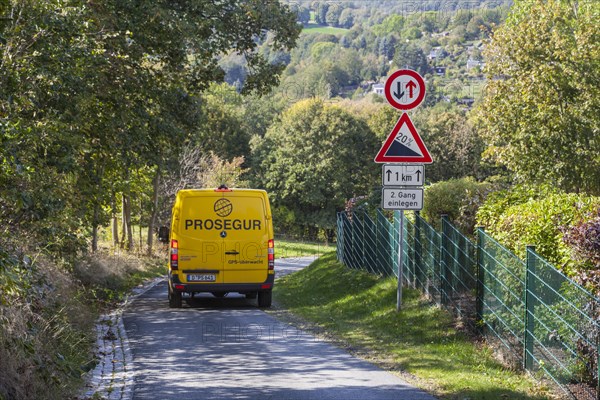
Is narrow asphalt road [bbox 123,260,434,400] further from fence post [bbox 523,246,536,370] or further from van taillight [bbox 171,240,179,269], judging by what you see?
fence post [bbox 523,246,536,370]

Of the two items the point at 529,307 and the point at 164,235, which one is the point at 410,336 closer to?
the point at 529,307

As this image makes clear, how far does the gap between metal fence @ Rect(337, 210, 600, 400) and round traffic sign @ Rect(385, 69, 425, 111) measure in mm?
1927

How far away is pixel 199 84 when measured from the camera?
2062cm

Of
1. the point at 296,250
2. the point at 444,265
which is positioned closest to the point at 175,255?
the point at 444,265

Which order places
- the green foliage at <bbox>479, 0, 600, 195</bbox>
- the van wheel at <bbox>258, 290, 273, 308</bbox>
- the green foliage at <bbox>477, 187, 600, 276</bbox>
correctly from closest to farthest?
1. the green foliage at <bbox>477, 187, 600, 276</bbox>
2. the van wheel at <bbox>258, 290, 273, 308</bbox>
3. the green foliage at <bbox>479, 0, 600, 195</bbox>

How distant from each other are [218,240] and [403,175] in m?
5.03

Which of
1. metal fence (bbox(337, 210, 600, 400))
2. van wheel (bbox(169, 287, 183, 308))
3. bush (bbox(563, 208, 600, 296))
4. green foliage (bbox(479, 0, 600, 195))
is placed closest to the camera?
metal fence (bbox(337, 210, 600, 400))

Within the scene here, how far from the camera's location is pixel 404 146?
42.8 ft

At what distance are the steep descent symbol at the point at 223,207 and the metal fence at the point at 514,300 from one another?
349cm

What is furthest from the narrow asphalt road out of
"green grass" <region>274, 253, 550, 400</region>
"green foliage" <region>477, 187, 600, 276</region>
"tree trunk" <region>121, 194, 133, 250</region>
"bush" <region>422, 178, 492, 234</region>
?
"tree trunk" <region>121, 194, 133, 250</region>

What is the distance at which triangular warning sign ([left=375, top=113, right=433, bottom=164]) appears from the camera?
1295cm

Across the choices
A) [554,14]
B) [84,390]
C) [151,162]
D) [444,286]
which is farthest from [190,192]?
[554,14]

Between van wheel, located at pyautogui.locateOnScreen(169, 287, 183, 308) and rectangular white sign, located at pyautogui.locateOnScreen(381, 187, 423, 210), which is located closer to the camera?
rectangular white sign, located at pyautogui.locateOnScreen(381, 187, 423, 210)

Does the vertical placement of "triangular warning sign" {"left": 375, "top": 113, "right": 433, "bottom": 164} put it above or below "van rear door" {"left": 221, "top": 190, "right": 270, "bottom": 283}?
above
